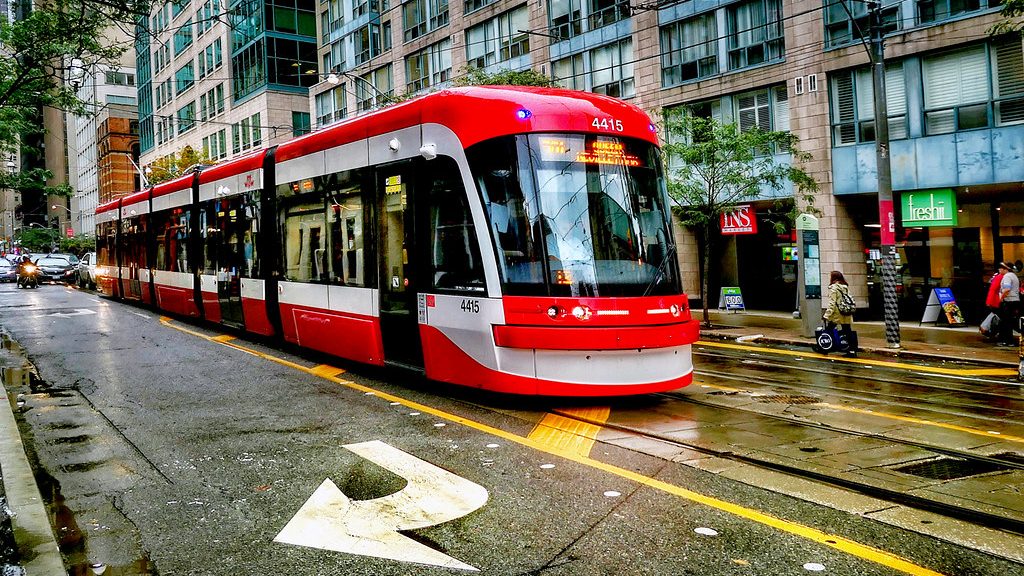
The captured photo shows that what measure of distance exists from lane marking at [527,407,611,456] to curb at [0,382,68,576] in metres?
4.12

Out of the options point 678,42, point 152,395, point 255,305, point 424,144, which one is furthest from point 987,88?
point 152,395

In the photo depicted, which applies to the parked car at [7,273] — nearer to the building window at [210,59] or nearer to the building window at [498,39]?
the building window at [210,59]

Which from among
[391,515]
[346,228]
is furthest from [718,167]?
[391,515]

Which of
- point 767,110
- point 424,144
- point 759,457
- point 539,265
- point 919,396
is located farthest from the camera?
point 767,110

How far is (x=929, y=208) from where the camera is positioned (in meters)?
21.6

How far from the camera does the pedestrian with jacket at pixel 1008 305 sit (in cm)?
1758

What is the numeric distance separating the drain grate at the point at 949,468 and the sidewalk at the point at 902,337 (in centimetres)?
899

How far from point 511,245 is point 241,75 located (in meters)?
54.4

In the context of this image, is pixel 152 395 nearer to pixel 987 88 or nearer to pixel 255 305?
pixel 255 305

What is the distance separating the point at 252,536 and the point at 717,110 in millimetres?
24217

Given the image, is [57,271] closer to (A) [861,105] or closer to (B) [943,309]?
(A) [861,105]

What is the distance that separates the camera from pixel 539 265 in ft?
29.7

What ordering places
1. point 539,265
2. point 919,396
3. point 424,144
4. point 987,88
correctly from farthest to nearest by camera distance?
point 987,88 < point 919,396 < point 424,144 < point 539,265

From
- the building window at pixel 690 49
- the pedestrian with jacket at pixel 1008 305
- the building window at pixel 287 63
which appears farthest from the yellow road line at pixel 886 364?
the building window at pixel 287 63
